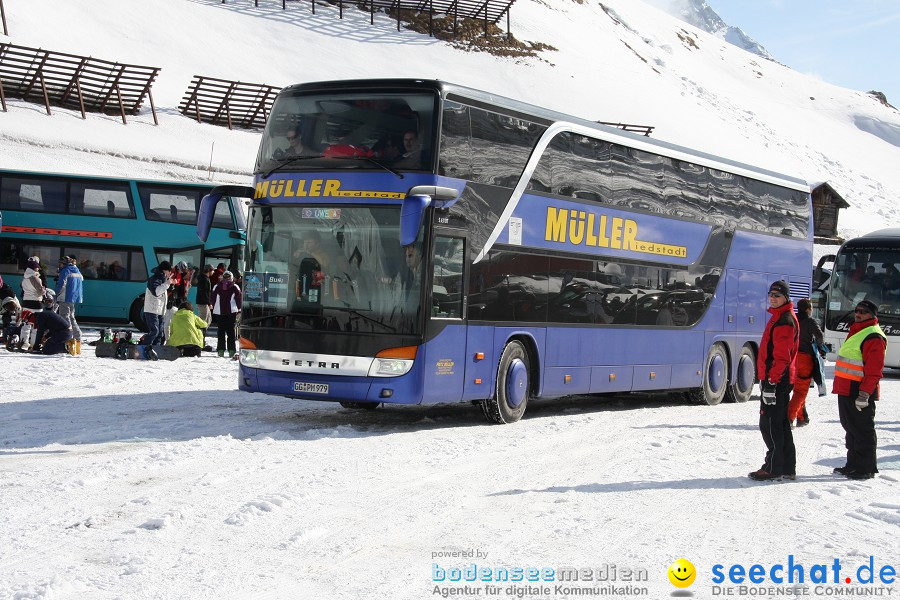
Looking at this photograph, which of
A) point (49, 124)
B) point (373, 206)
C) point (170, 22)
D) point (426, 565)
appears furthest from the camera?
point (170, 22)

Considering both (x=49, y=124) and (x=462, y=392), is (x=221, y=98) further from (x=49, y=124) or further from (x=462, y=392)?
(x=462, y=392)

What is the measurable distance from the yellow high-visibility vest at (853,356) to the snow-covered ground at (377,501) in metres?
0.99

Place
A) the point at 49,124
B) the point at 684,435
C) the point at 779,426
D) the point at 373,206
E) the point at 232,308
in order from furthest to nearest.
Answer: the point at 49,124, the point at 232,308, the point at 684,435, the point at 373,206, the point at 779,426

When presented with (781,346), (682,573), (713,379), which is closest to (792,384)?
(781,346)

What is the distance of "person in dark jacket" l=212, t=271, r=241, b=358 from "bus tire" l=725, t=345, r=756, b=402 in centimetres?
992

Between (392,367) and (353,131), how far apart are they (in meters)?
2.71

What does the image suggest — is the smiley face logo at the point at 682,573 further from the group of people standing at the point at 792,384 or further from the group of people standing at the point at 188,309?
the group of people standing at the point at 188,309

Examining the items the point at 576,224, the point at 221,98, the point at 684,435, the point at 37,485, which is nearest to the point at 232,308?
the point at 576,224

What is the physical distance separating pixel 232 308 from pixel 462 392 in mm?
10414

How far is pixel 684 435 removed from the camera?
490 inches

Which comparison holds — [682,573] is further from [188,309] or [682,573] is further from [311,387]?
[188,309]

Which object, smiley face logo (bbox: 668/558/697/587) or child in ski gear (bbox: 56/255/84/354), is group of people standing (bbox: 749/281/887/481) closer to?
smiley face logo (bbox: 668/558/697/587)

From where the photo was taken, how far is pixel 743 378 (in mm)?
18391

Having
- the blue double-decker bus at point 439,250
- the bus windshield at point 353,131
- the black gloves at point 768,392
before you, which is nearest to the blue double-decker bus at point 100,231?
the blue double-decker bus at point 439,250
